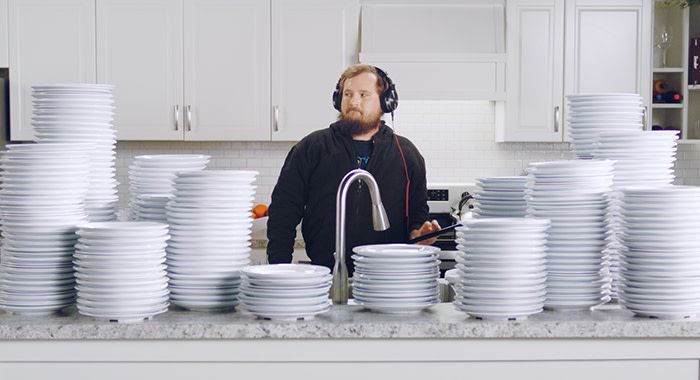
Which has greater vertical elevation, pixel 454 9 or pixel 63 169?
pixel 454 9

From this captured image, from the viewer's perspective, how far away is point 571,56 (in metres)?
5.84

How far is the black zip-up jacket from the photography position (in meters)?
3.80

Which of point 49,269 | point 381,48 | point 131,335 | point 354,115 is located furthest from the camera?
point 381,48

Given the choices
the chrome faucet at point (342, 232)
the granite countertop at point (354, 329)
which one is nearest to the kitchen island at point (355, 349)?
the granite countertop at point (354, 329)

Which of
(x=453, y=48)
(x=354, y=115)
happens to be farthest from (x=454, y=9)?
(x=354, y=115)

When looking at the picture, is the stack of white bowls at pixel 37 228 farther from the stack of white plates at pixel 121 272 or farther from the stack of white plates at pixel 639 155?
the stack of white plates at pixel 639 155

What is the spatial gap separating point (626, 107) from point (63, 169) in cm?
154

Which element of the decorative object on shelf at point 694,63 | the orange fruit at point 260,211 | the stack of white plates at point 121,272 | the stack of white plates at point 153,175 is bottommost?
the orange fruit at point 260,211

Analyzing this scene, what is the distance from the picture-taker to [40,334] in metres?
2.26

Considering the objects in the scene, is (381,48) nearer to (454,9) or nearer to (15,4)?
(454,9)

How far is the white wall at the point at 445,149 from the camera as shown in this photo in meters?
6.16

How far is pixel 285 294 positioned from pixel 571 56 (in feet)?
13.1

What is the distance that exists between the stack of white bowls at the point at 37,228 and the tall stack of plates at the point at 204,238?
10.8 inches

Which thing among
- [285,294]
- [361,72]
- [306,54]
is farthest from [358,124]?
[306,54]
